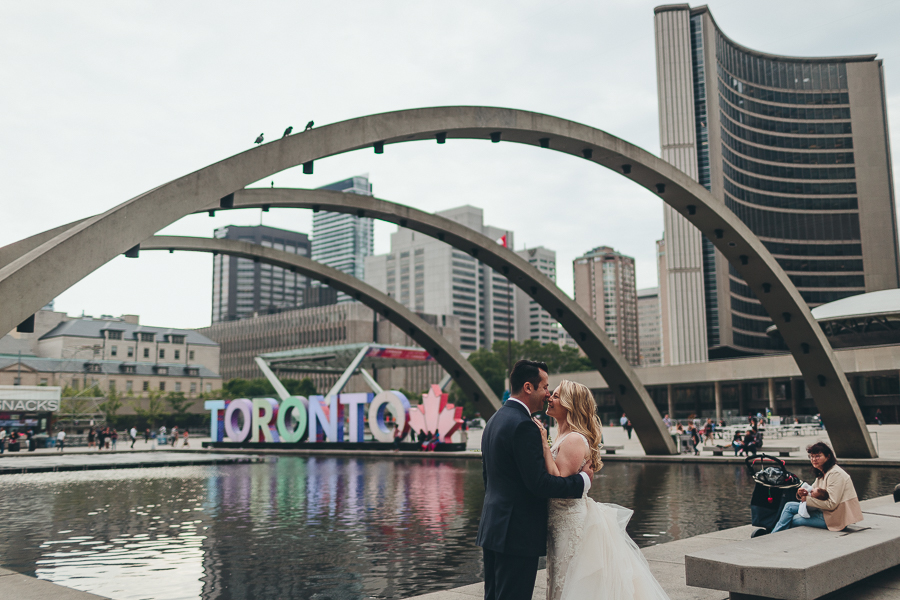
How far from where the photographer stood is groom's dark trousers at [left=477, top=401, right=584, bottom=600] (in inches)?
165

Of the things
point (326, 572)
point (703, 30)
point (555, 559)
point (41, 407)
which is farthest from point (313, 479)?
point (703, 30)

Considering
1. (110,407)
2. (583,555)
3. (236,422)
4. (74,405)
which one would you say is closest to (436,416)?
(236,422)

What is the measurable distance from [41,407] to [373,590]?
163 ft

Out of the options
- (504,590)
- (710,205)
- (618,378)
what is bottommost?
(504,590)

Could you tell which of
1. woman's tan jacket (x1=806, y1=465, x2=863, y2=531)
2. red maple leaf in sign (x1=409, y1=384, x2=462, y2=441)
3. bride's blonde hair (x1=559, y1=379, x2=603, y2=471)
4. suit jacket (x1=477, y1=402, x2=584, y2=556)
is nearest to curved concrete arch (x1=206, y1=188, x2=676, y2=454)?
red maple leaf in sign (x1=409, y1=384, x2=462, y2=441)

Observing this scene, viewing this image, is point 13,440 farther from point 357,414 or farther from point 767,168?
point 767,168

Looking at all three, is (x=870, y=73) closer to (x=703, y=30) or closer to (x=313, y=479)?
(x=703, y=30)

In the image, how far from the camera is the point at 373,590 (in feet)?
24.9

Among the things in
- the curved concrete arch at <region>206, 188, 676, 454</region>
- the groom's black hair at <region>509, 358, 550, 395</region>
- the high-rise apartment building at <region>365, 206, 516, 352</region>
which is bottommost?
the groom's black hair at <region>509, 358, 550, 395</region>

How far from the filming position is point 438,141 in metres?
14.0

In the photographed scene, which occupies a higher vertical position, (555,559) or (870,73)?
(870,73)

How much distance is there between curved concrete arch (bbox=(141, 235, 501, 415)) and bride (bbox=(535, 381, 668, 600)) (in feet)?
63.2

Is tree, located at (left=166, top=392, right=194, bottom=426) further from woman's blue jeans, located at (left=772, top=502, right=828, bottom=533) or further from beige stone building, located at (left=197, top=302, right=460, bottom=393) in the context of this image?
woman's blue jeans, located at (left=772, top=502, right=828, bottom=533)

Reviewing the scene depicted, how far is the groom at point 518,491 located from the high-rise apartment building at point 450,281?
16309cm
